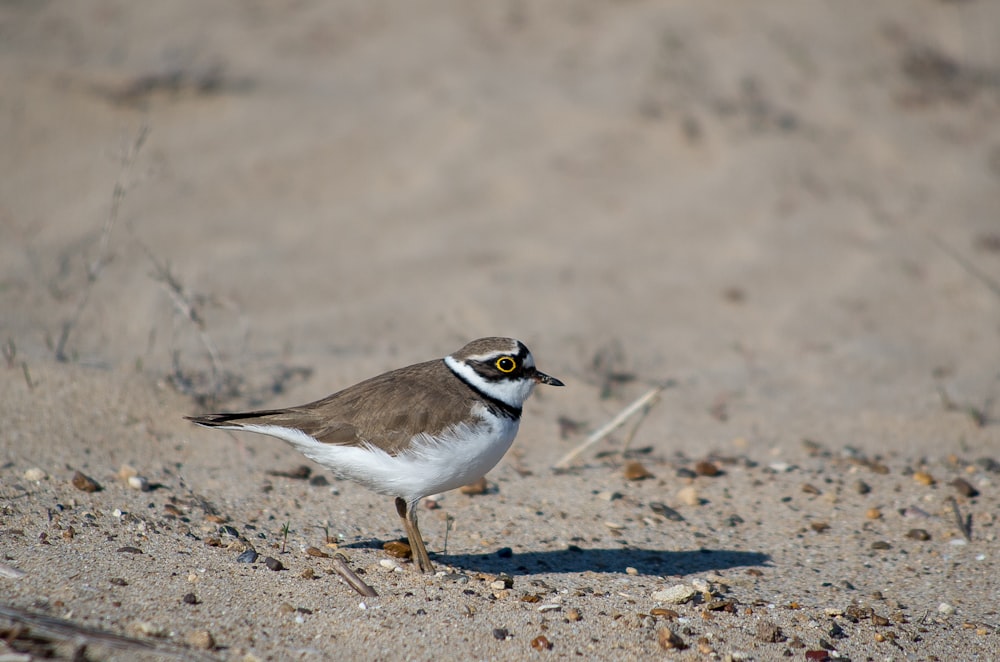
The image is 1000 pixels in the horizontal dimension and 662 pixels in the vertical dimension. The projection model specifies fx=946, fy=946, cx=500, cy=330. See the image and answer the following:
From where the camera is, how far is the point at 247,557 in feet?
13.1

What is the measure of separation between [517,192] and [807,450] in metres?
4.49

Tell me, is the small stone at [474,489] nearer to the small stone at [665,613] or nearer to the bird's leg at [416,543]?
the bird's leg at [416,543]

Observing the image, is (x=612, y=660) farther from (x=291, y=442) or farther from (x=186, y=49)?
(x=186, y=49)

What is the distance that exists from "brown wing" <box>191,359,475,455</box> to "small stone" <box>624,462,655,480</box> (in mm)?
1523

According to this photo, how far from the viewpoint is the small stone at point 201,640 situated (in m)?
3.21

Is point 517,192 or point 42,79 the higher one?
point 42,79

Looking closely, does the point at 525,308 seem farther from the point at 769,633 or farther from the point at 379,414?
the point at 769,633

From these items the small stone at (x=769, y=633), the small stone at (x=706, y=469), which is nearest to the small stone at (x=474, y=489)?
the small stone at (x=706, y=469)

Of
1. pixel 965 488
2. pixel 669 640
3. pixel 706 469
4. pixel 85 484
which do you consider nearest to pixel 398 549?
pixel 669 640

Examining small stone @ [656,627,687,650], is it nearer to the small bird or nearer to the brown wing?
the small bird

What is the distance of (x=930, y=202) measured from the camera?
9.55m

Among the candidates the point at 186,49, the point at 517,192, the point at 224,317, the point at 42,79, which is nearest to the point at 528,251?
the point at 517,192

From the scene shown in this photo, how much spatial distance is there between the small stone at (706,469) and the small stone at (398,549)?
6.39ft

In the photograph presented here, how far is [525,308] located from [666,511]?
10.1 feet
